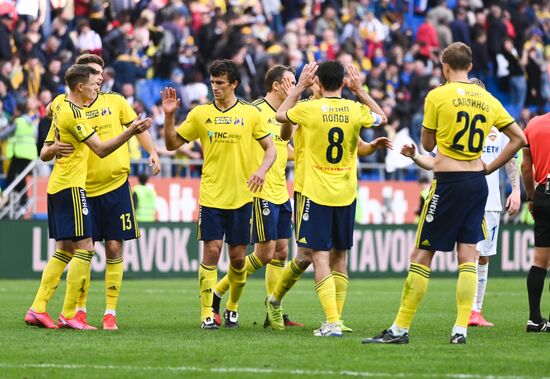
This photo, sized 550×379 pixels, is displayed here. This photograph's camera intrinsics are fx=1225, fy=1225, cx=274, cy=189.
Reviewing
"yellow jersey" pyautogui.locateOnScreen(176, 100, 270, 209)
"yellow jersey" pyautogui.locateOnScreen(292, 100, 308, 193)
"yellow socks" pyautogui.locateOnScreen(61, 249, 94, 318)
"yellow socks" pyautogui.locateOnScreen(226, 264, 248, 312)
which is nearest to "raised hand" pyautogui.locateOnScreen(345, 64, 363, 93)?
"yellow jersey" pyautogui.locateOnScreen(292, 100, 308, 193)

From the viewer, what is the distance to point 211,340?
36.2ft

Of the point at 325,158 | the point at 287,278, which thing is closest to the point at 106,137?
the point at 287,278

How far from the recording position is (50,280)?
12.5m

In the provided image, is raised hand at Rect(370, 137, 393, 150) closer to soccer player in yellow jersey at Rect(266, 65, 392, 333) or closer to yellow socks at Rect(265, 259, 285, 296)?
soccer player in yellow jersey at Rect(266, 65, 392, 333)

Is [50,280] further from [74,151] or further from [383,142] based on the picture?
[383,142]

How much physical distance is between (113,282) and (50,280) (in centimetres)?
66

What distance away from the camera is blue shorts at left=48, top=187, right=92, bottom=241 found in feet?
40.0

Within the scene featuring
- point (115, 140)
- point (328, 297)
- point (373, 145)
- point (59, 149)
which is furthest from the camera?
point (59, 149)

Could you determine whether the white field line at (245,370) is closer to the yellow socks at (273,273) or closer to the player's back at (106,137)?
the player's back at (106,137)

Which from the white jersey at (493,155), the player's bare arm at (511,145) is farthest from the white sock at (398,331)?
the white jersey at (493,155)

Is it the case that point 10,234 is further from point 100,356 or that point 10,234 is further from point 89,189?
point 100,356

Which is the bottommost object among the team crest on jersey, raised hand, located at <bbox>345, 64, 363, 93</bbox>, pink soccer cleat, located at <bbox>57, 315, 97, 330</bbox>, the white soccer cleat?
pink soccer cleat, located at <bbox>57, 315, 97, 330</bbox>

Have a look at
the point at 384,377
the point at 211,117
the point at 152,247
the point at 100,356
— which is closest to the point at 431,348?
the point at 384,377

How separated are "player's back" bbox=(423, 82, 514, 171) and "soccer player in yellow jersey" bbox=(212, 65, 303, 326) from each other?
2.79 meters
